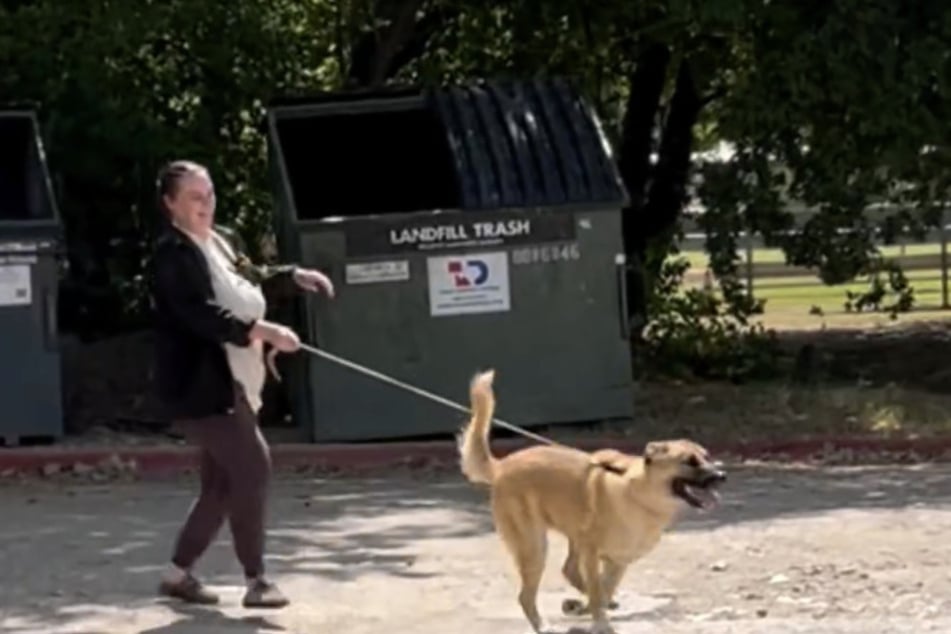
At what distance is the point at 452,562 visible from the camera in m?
9.49

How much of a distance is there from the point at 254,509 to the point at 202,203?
1.13 metres

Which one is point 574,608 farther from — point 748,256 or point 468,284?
point 748,256

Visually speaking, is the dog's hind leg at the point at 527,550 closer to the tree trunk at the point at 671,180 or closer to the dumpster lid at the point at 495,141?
the dumpster lid at the point at 495,141

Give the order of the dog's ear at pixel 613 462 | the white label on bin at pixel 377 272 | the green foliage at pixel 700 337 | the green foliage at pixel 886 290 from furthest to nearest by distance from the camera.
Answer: the green foliage at pixel 886 290
the green foliage at pixel 700 337
the white label on bin at pixel 377 272
the dog's ear at pixel 613 462

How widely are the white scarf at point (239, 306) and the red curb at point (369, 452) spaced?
476cm

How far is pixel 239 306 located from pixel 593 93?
375 inches

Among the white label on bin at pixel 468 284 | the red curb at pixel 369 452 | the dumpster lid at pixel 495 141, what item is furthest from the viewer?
the dumpster lid at pixel 495 141

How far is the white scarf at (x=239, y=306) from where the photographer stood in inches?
308

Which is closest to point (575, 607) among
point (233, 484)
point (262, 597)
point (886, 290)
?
point (262, 597)

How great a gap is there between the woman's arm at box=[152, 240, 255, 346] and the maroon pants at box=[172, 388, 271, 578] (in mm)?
301

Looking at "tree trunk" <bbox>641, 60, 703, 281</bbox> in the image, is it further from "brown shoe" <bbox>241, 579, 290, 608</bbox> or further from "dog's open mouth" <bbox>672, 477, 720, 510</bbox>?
"dog's open mouth" <bbox>672, 477, 720, 510</bbox>

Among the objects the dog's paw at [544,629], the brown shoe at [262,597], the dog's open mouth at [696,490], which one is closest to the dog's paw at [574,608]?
the dog's paw at [544,629]

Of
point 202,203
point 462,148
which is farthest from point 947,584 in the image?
point 462,148

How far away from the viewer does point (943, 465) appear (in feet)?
41.1
